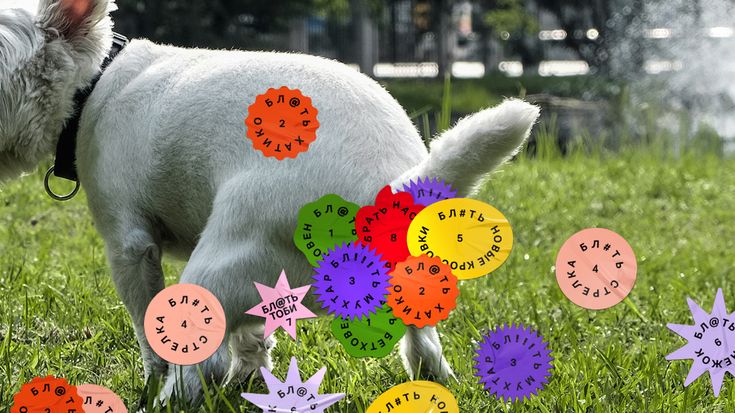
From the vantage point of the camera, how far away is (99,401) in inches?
83.4

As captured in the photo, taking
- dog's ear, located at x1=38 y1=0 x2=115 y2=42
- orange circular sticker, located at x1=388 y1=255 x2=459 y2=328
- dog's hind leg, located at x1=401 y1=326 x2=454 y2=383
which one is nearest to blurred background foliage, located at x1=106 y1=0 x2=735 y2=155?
dog's hind leg, located at x1=401 y1=326 x2=454 y2=383

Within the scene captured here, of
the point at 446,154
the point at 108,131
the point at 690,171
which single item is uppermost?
A: the point at 446,154

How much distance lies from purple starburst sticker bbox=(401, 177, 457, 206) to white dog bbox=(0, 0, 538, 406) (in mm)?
35

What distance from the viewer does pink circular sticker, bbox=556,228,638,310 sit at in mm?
2104

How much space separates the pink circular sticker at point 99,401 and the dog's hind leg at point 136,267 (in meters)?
0.46

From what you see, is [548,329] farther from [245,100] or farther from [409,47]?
[409,47]

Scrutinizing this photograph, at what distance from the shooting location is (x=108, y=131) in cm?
261

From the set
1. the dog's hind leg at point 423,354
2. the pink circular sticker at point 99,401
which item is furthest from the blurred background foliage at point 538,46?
the pink circular sticker at point 99,401

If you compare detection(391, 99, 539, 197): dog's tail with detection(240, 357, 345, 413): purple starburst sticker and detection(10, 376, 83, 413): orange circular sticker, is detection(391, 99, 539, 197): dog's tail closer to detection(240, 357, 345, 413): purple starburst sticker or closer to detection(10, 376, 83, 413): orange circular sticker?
detection(240, 357, 345, 413): purple starburst sticker

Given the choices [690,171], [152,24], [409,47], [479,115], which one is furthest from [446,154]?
[409,47]

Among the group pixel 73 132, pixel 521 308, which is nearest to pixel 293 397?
pixel 73 132

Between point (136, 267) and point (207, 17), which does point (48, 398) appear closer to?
point (136, 267)

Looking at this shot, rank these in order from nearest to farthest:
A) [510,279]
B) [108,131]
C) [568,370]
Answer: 1. [108,131]
2. [568,370]
3. [510,279]

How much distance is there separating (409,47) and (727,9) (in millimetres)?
8070
